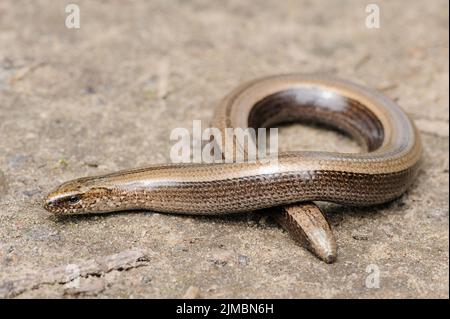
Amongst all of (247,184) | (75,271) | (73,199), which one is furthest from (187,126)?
(75,271)

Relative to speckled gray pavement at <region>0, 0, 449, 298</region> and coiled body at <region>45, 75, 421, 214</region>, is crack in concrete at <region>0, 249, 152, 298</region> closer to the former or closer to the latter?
speckled gray pavement at <region>0, 0, 449, 298</region>

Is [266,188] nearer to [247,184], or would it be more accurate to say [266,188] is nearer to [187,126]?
[247,184]

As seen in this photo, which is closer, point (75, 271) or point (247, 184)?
point (75, 271)

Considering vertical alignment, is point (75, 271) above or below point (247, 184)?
below

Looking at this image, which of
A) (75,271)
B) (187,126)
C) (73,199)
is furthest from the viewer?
(187,126)

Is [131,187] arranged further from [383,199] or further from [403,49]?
[403,49]

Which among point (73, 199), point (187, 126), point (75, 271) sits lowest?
point (75, 271)

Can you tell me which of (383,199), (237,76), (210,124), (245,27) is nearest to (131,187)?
(210,124)
